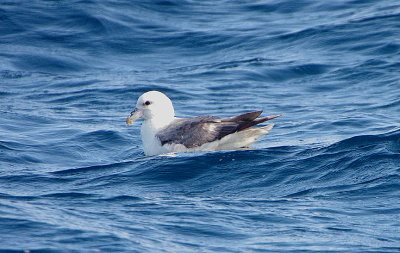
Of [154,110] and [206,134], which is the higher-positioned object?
[154,110]

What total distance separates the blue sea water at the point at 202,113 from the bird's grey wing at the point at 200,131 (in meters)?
0.44

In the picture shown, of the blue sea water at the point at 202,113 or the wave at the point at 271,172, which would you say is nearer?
the blue sea water at the point at 202,113

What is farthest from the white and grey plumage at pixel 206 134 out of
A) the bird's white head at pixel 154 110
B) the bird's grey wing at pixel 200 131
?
the bird's white head at pixel 154 110

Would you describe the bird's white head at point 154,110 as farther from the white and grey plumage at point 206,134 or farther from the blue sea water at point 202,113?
the blue sea water at point 202,113

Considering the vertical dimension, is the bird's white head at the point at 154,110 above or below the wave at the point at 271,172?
above

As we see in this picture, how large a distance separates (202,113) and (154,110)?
91.9 inches

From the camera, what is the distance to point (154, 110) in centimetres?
1038

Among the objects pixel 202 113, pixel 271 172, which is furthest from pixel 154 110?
pixel 271 172

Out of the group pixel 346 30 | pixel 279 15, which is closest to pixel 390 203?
pixel 346 30

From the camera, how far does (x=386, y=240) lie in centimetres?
602

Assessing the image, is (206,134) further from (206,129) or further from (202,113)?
(202,113)

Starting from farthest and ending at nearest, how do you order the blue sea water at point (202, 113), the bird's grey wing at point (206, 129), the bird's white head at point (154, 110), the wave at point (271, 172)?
the bird's white head at point (154, 110)
the bird's grey wing at point (206, 129)
the wave at point (271, 172)
the blue sea water at point (202, 113)

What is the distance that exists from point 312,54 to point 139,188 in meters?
8.13

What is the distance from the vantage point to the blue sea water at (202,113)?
635cm
